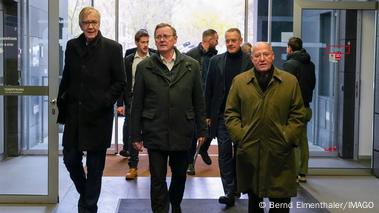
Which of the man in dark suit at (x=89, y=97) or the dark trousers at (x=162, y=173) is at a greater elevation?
the man in dark suit at (x=89, y=97)

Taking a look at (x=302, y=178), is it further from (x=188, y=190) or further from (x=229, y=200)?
(x=229, y=200)

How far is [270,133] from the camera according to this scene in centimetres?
350

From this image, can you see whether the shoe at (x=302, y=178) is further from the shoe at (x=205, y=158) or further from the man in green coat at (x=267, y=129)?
the man in green coat at (x=267, y=129)

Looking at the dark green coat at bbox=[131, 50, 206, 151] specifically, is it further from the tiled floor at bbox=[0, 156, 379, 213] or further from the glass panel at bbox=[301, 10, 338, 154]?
the glass panel at bbox=[301, 10, 338, 154]

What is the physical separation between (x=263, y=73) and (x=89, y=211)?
5.66ft

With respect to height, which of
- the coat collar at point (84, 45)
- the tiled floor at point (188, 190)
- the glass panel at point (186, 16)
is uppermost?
the glass panel at point (186, 16)

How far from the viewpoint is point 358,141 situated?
7.39 meters

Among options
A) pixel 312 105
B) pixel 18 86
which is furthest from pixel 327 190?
pixel 18 86

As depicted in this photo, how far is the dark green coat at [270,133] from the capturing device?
3.50 metres

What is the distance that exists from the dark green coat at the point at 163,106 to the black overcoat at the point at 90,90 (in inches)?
7.9

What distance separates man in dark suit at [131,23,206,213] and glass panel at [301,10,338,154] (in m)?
2.94

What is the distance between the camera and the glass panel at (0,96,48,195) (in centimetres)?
521

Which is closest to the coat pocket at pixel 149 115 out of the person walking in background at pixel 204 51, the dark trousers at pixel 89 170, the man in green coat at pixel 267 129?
the dark trousers at pixel 89 170

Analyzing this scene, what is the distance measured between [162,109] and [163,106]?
0.9 inches
